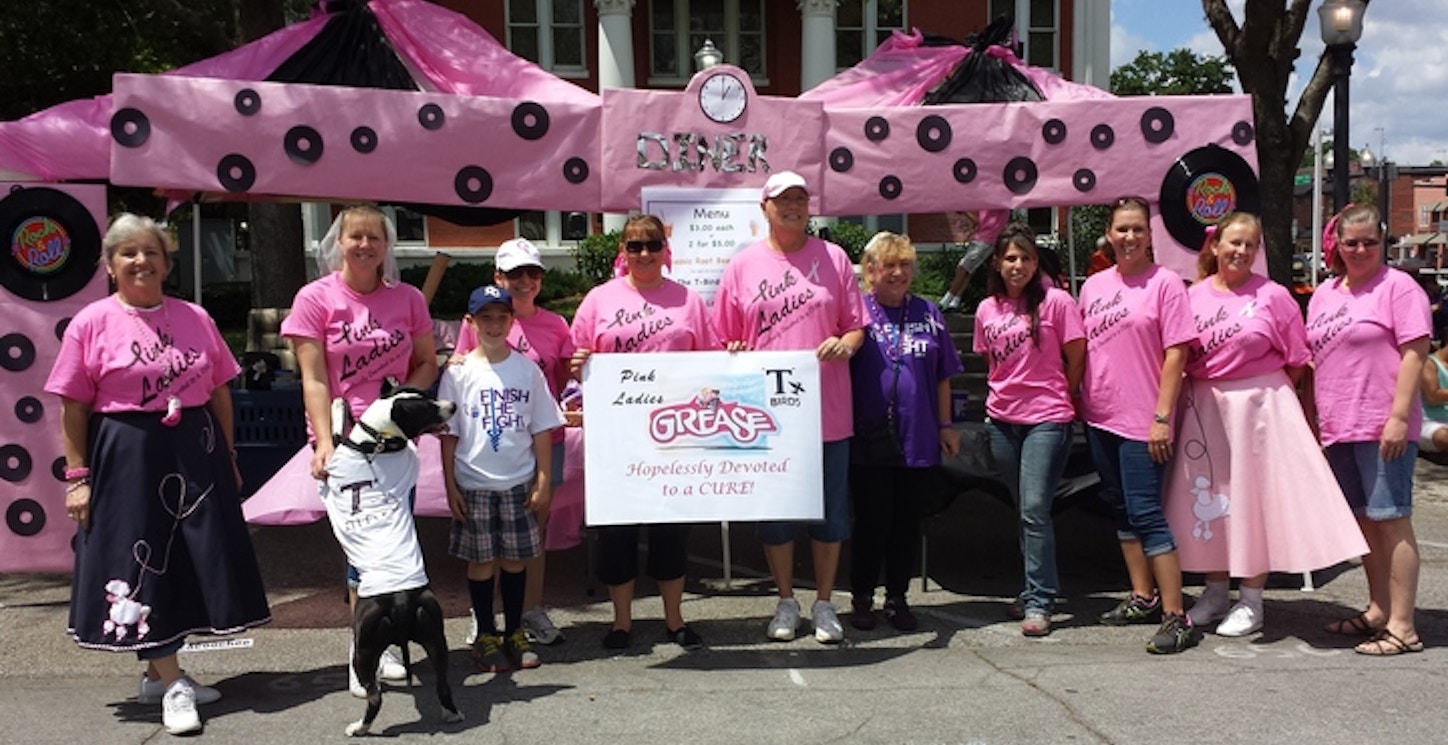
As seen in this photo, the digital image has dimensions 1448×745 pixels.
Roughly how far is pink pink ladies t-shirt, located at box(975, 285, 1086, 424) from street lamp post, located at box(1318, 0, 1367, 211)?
6.00 metres

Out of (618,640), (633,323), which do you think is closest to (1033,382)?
(633,323)

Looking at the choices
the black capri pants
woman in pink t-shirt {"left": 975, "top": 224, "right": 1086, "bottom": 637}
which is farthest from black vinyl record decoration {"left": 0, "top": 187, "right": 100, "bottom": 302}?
woman in pink t-shirt {"left": 975, "top": 224, "right": 1086, "bottom": 637}

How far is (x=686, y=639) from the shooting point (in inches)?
210

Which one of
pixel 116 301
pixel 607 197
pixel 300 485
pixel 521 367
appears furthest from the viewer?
pixel 607 197

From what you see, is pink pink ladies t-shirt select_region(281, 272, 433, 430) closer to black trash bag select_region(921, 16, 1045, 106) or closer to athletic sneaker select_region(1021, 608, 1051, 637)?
athletic sneaker select_region(1021, 608, 1051, 637)

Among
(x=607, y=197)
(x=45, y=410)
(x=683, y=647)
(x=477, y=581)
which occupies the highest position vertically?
A: (x=607, y=197)

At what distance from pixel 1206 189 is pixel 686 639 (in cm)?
368

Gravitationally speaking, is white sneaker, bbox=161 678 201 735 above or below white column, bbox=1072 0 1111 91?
below

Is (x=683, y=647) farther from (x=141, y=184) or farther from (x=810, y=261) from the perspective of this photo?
(x=141, y=184)

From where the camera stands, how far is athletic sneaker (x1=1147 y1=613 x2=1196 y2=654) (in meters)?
5.22

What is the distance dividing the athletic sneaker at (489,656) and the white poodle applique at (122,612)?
125 cm

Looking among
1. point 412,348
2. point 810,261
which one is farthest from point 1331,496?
point 412,348

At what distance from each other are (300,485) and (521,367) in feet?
5.36

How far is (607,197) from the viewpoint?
637cm
